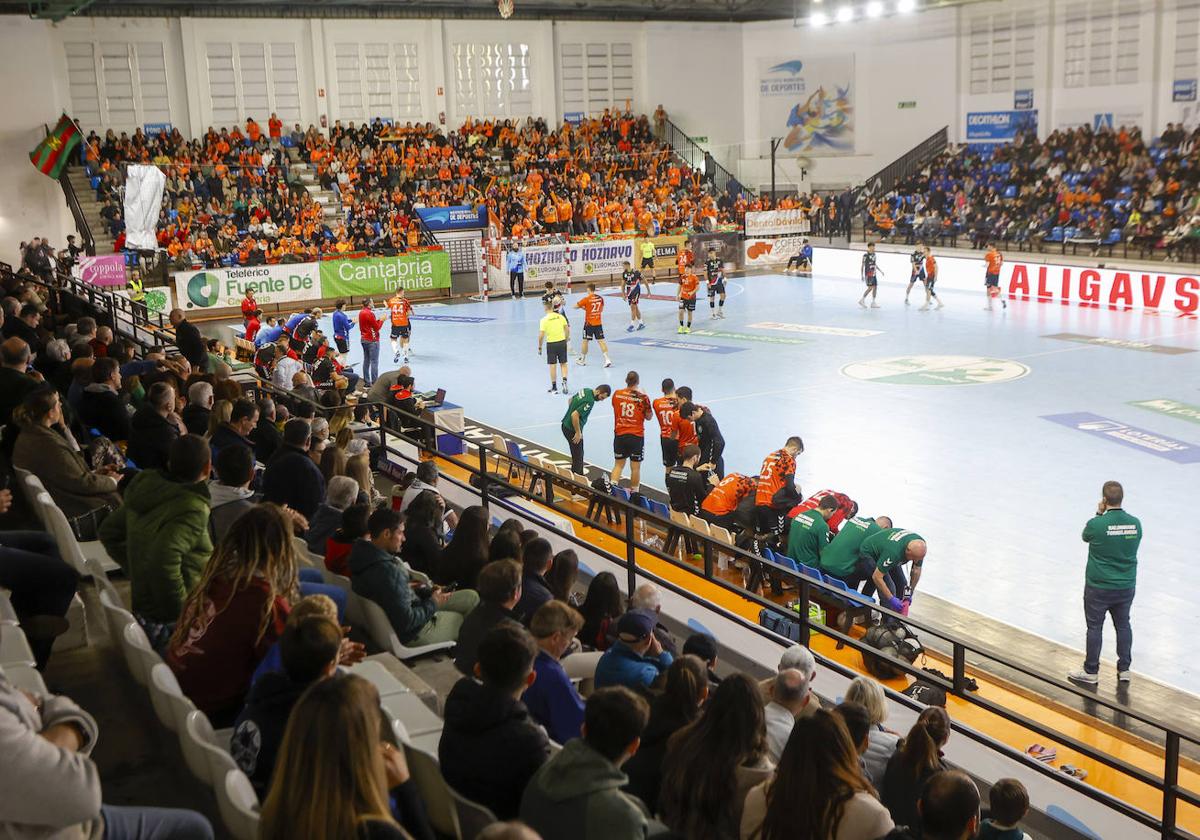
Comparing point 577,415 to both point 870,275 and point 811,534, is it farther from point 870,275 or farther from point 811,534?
point 870,275

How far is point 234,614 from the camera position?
455cm

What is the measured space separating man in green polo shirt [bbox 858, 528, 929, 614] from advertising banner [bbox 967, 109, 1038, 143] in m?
34.1

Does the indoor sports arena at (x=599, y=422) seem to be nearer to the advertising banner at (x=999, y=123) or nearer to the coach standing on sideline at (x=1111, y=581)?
the coach standing on sideline at (x=1111, y=581)

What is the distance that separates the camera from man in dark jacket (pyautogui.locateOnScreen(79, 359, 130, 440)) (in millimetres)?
9297

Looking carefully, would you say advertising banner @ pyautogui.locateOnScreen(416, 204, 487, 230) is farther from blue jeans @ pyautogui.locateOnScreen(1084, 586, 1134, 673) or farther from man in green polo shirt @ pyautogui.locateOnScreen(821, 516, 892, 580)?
blue jeans @ pyautogui.locateOnScreen(1084, 586, 1134, 673)

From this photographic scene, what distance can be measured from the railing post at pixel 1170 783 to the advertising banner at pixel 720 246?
35453 millimetres

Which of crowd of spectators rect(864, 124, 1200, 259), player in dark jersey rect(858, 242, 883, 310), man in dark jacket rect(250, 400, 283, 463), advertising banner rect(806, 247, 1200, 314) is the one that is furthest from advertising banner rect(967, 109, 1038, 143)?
man in dark jacket rect(250, 400, 283, 463)

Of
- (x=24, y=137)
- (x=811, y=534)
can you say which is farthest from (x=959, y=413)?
(x=24, y=137)

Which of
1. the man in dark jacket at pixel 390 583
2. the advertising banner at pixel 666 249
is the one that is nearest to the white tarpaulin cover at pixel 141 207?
the advertising banner at pixel 666 249

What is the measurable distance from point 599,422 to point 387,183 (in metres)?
24.2

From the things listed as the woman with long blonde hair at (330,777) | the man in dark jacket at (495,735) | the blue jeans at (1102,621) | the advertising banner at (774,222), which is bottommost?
the blue jeans at (1102,621)

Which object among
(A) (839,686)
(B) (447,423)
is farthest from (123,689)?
(B) (447,423)

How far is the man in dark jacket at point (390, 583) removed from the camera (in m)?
5.93

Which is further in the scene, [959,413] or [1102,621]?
[959,413]
